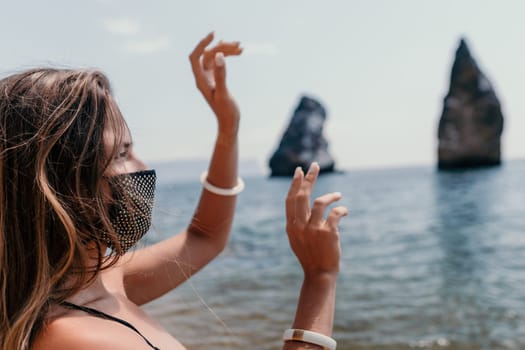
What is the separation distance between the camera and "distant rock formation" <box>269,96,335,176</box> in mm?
78625

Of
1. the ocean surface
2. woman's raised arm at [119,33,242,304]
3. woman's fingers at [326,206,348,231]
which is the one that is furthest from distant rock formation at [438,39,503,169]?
woman's fingers at [326,206,348,231]

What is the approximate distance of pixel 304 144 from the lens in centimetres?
7894

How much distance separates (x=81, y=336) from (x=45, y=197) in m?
0.32

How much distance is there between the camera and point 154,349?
1.36 m

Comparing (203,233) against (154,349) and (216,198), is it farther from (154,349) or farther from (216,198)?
(154,349)

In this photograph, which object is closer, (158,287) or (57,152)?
(57,152)

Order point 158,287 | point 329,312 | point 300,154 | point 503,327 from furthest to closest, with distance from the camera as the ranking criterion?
point 300,154 < point 503,327 < point 158,287 < point 329,312

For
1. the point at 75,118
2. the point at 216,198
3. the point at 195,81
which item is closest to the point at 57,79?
the point at 75,118

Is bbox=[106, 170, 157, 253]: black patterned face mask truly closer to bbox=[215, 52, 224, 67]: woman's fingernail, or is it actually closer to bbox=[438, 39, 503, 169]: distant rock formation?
bbox=[215, 52, 224, 67]: woman's fingernail

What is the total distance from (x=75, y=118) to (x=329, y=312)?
31.5 inches

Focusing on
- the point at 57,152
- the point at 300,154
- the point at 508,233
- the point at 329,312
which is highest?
the point at 57,152

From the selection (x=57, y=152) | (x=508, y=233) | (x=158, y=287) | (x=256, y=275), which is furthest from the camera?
(x=508, y=233)

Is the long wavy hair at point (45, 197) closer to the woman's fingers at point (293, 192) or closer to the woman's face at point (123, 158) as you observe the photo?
the woman's face at point (123, 158)

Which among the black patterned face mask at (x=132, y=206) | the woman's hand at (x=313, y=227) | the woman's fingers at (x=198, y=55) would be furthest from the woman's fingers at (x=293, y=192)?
the woman's fingers at (x=198, y=55)
